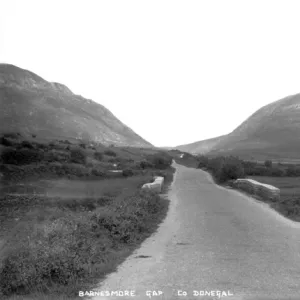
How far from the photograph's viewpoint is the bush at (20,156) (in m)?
38.8

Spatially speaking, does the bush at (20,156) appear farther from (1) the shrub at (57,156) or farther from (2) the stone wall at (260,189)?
(2) the stone wall at (260,189)

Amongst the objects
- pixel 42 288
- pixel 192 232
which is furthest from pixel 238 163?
pixel 42 288

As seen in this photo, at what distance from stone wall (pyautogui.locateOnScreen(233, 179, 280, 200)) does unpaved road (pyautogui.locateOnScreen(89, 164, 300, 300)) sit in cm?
588

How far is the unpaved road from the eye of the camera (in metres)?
7.36

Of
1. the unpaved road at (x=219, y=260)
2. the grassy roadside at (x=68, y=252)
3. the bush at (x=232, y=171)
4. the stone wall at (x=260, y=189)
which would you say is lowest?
the unpaved road at (x=219, y=260)

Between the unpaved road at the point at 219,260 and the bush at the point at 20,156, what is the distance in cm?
2651

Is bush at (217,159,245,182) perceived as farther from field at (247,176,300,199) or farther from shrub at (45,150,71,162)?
shrub at (45,150,71,162)

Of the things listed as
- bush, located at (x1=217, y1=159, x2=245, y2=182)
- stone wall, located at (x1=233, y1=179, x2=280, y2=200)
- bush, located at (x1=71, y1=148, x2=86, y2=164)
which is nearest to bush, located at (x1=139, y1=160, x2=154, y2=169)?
bush, located at (x1=71, y1=148, x2=86, y2=164)

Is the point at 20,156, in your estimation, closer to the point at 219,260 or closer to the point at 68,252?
the point at 68,252

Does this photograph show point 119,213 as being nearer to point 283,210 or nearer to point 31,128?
point 283,210

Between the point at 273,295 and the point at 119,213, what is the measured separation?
795 cm

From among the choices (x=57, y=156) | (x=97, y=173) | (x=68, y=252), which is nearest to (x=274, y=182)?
(x=97, y=173)

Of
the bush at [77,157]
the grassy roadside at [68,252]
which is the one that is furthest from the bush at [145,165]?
the grassy roadside at [68,252]

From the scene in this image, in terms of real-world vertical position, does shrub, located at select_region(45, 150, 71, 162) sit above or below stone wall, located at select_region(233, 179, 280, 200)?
above
